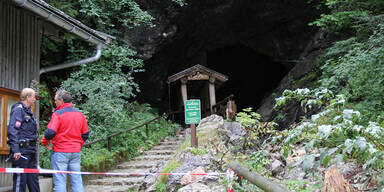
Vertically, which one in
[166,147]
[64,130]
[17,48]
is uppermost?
[17,48]

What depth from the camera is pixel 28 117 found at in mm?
4738

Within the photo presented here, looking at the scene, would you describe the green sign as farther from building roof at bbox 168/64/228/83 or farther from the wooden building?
building roof at bbox 168/64/228/83

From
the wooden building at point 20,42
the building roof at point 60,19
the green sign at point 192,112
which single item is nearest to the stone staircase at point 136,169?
the green sign at point 192,112

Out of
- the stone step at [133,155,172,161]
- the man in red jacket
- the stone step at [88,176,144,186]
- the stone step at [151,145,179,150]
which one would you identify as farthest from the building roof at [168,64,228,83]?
the man in red jacket

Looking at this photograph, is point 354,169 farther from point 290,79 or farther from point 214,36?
point 214,36

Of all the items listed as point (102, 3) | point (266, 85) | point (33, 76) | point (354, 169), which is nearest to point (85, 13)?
point (102, 3)

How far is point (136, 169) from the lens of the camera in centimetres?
948

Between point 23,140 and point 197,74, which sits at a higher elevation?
point 197,74

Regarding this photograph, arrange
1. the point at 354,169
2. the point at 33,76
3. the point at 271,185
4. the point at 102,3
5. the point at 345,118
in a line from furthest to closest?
the point at 102,3 → the point at 33,76 → the point at 354,169 → the point at 271,185 → the point at 345,118

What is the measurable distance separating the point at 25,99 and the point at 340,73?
22.3 ft

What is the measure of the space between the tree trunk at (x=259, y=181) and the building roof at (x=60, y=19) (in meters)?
4.05

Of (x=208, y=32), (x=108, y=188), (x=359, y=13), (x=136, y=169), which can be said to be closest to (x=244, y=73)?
(x=208, y=32)

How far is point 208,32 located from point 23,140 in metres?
16.9

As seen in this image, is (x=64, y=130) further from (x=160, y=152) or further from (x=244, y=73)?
(x=244, y=73)
